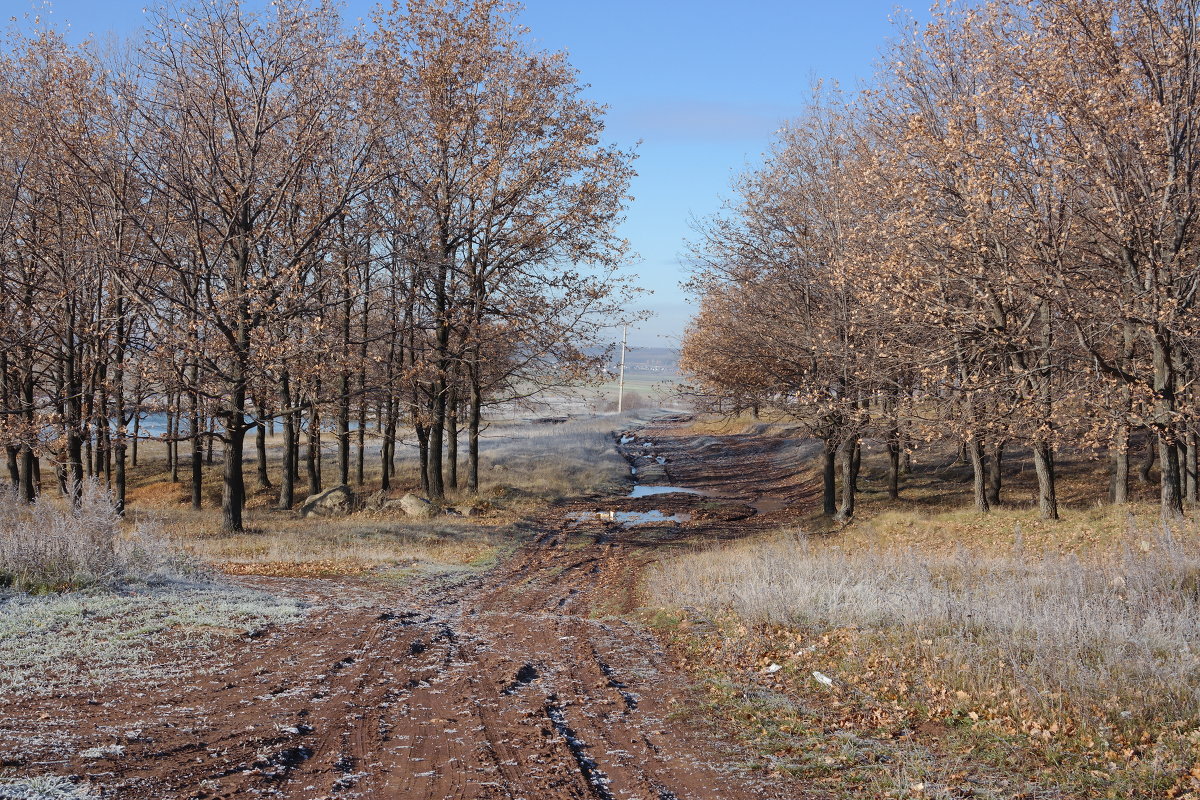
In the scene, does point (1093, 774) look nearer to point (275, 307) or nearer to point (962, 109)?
point (962, 109)

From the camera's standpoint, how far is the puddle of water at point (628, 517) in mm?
24672

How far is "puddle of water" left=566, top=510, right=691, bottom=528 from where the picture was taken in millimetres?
24672

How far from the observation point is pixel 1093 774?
18.6ft

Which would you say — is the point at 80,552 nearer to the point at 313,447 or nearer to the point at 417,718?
the point at 417,718

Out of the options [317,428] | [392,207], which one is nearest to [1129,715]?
[317,428]

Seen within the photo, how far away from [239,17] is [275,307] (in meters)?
6.57

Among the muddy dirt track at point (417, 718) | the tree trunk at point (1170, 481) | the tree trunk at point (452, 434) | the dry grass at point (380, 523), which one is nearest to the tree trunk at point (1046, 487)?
the tree trunk at point (1170, 481)

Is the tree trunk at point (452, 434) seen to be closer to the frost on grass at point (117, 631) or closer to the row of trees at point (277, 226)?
the row of trees at point (277, 226)

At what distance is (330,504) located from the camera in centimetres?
2477

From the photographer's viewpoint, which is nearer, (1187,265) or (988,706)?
(988,706)

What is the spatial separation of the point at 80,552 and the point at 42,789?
274 inches

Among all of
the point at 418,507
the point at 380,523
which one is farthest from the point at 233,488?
the point at 418,507

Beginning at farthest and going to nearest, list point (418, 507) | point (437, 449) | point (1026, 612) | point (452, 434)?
point (452, 434) < point (437, 449) < point (418, 507) < point (1026, 612)

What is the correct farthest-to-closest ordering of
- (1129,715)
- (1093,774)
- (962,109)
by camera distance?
(962,109) < (1129,715) < (1093,774)
